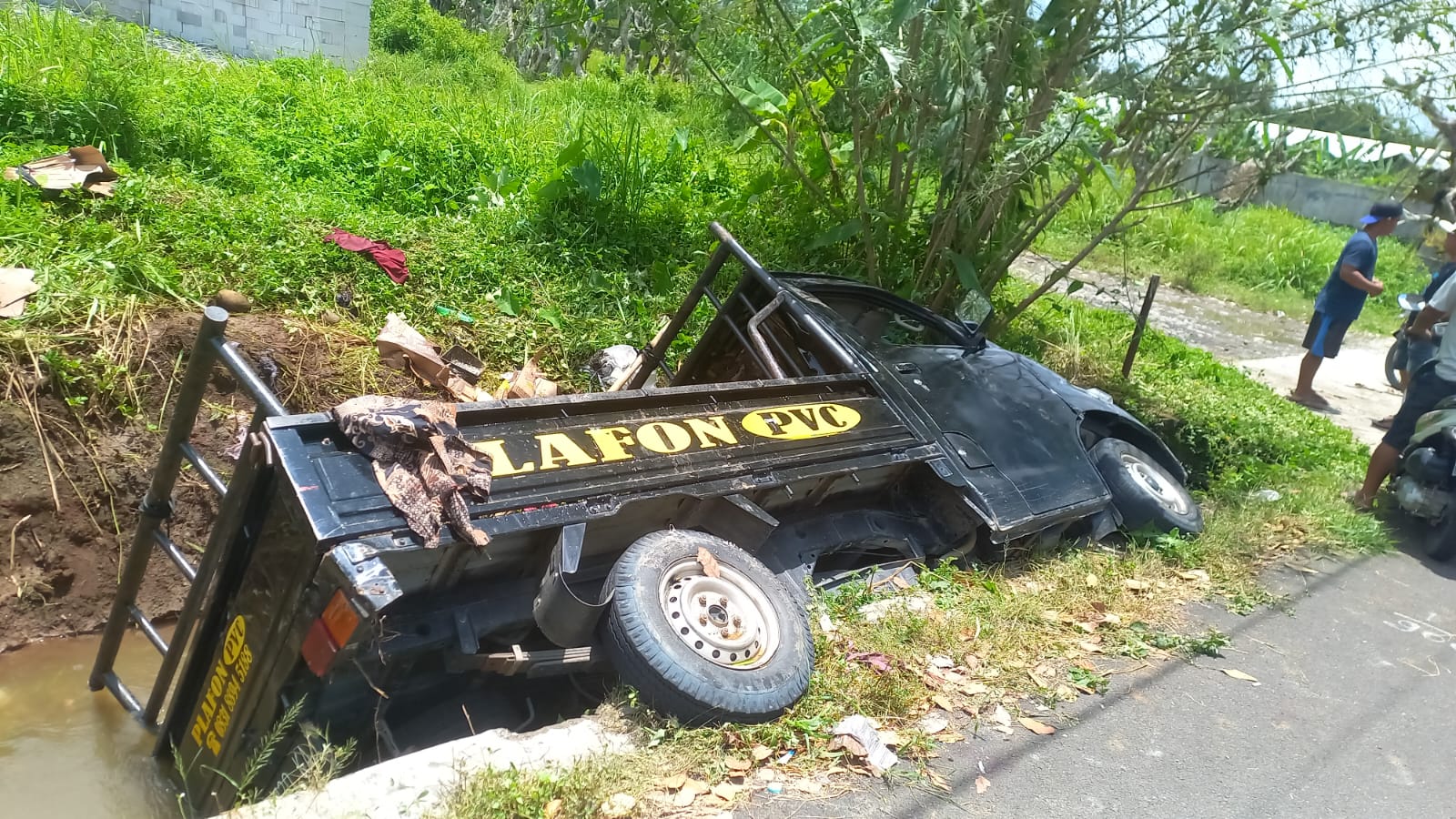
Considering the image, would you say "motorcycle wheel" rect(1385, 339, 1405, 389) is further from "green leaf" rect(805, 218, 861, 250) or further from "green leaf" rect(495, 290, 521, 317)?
"green leaf" rect(495, 290, 521, 317)

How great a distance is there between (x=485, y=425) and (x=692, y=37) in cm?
438

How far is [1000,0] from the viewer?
5.45m

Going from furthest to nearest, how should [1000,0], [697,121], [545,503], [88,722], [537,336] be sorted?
[697,121]
[537,336]
[1000,0]
[88,722]
[545,503]

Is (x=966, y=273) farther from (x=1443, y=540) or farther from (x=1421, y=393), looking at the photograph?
(x=1443, y=540)

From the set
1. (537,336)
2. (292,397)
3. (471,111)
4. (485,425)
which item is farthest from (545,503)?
(471,111)

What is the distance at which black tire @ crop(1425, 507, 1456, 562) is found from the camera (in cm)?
548

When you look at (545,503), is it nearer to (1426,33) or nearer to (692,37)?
(692,37)

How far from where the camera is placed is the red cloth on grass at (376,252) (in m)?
5.75

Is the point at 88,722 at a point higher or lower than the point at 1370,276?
lower

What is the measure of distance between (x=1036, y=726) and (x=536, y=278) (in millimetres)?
4482

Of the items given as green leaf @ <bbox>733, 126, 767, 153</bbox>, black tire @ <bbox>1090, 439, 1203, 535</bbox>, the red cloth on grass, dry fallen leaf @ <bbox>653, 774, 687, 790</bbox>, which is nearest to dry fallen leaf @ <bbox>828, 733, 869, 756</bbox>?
dry fallen leaf @ <bbox>653, 774, 687, 790</bbox>

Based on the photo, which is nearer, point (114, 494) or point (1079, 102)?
point (114, 494)

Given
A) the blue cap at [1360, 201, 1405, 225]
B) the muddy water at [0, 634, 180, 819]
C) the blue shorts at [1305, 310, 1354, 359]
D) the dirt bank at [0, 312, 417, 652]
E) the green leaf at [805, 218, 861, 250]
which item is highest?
the blue cap at [1360, 201, 1405, 225]

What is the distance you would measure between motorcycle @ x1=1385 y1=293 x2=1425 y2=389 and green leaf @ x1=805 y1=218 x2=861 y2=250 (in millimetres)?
4552
